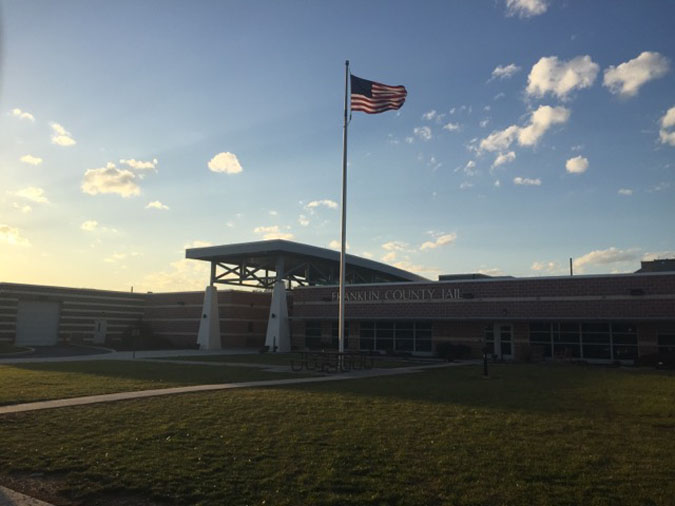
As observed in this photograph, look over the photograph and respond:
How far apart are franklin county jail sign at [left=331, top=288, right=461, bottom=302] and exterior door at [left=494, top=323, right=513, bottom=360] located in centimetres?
335

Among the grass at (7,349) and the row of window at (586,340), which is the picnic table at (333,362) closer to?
the row of window at (586,340)

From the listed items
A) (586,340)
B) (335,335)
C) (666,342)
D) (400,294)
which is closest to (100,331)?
(335,335)

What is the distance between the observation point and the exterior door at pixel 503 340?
3444 centimetres

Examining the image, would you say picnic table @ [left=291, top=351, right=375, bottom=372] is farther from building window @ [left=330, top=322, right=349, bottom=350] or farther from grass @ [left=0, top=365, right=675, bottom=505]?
building window @ [left=330, top=322, right=349, bottom=350]

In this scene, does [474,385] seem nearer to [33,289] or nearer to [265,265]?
[265,265]

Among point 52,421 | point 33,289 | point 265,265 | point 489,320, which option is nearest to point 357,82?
point 489,320

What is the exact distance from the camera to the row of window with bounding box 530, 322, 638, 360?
1211 inches

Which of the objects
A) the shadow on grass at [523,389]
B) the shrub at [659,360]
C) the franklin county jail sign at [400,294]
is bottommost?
the shadow on grass at [523,389]

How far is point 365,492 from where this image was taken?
659 centimetres

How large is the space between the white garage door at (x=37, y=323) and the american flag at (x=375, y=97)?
125 feet

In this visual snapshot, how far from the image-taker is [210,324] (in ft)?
156

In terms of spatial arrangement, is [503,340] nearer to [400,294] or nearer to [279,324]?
[400,294]

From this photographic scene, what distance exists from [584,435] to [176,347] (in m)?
46.0

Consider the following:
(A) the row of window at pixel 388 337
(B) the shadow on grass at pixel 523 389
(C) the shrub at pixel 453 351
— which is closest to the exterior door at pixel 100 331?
(A) the row of window at pixel 388 337
